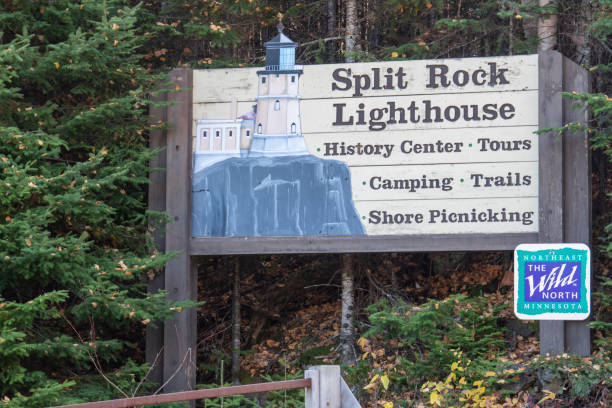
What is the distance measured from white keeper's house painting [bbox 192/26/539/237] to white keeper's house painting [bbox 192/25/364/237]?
11mm

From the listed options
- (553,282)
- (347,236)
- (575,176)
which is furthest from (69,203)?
(575,176)

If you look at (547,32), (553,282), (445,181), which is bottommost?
(553,282)

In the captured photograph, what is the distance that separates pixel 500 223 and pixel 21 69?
4912 mm

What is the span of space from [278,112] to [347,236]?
4.90 feet

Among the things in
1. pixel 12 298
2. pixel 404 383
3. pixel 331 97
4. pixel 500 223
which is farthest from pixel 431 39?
pixel 12 298

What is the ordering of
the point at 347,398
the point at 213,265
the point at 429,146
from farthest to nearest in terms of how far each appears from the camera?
1. the point at 213,265
2. the point at 429,146
3. the point at 347,398

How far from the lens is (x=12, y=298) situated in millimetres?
6973

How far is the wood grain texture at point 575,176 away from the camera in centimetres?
731

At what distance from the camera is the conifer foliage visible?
242 inches

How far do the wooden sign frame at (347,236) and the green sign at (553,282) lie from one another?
15.2 inches

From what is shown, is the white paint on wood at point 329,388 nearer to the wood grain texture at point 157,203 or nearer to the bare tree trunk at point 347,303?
the wood grain texture at point 157,203

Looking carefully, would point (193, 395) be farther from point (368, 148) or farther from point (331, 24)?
point (331, 24)

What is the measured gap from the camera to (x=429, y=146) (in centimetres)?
757

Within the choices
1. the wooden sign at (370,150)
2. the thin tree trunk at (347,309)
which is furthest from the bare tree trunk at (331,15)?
the wooden sign at (370,150)
